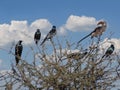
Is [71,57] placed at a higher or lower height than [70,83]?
higher

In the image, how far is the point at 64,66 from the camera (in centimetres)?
995

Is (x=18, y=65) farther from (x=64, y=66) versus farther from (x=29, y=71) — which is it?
(x=64, y=66)

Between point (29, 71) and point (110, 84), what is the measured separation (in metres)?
2.01

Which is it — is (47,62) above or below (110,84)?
above

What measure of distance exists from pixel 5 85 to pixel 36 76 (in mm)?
786

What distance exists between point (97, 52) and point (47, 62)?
128cm

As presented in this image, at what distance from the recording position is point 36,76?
397 inches

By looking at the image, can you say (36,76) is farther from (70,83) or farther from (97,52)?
(97,52)

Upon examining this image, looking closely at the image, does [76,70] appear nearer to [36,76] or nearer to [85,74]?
[85,74]

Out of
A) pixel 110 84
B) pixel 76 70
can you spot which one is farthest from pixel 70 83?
pixel 110 84

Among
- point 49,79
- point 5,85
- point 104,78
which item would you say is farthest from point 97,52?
point 5,85

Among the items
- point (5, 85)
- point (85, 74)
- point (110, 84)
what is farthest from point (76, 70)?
point (5, 85)

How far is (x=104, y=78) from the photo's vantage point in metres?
10.1

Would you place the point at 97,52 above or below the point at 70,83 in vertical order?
above
